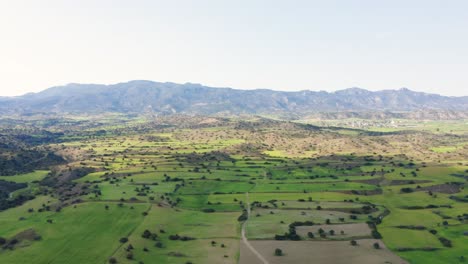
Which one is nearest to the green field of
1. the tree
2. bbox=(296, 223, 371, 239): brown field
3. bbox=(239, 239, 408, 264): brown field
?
bbox=(296, 223, 371, 239): brown field

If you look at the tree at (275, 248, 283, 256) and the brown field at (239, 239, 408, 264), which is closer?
the brown field at (239, 239, 408, 264)

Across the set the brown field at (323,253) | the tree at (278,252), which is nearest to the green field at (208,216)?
the brown field at (323,253)

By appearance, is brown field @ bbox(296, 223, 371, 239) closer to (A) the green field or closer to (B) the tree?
(A) the green field

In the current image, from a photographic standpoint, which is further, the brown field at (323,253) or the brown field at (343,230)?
the brown field at (343,230)

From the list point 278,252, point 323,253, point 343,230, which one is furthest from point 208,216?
point 323,253

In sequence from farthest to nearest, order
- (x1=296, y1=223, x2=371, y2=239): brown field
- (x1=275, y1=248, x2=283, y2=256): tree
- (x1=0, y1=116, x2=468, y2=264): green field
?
(x1=296, y1=223, x2=371, y2=239): brown field → (x1=0, y1=116, x2=468, y2=264): green field → (x1=275, y1=248, x2=283, y2=256): tree

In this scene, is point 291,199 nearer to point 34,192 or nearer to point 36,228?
point 36,228

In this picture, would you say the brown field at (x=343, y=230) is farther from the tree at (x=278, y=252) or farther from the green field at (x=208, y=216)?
the tree at (x=278, y=252)

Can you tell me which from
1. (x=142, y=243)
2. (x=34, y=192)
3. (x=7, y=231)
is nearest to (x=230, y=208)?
(x=142, y=243)
